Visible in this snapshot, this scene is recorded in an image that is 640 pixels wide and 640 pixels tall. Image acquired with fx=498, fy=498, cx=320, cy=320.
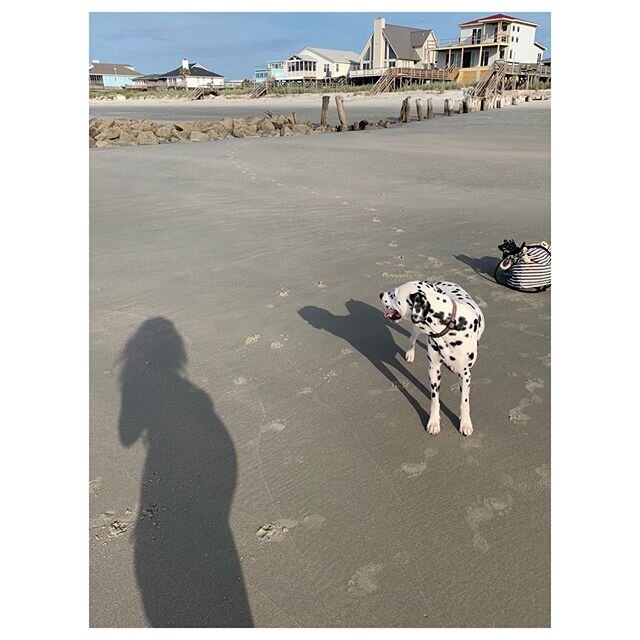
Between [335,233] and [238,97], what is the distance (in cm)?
6881

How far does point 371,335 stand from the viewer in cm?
597

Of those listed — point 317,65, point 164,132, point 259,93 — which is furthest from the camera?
point 317,65

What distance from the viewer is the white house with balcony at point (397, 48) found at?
233 ft

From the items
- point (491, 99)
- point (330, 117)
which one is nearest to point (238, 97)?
point (330, 117)

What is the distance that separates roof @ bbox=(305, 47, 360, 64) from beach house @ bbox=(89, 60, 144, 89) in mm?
60099

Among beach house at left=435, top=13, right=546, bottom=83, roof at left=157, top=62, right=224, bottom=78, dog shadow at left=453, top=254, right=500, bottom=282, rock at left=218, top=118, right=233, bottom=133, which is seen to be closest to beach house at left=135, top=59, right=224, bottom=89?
roof at left=157, top=62, right=224, bottom=78

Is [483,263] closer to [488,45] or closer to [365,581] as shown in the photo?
[365,581]

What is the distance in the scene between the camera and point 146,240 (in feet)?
30.8

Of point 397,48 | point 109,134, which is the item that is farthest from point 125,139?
point 397,48

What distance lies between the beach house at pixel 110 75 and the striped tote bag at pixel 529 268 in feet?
440

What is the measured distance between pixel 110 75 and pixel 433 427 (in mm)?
143352

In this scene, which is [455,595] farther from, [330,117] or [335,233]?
[330,117]

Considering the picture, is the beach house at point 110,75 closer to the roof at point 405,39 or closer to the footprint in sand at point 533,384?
the roof at point 405,39

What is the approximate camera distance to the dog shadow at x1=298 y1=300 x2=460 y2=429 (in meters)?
5.07
